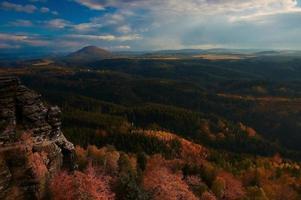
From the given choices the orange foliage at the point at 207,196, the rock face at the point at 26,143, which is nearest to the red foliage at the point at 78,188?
the rock face at the point at 26,143

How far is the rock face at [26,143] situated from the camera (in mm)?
57969

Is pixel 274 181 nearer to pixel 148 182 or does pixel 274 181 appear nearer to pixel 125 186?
pixel 148 182

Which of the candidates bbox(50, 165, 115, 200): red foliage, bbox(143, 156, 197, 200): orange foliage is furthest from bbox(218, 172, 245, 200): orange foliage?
bbox(50, 165, 115, 200): red foliage

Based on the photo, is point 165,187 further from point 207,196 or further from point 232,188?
point 232,188

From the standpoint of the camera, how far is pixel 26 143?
61438 mm

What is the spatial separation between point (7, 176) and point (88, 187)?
52.3ft

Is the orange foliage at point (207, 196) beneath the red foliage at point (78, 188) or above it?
beneath

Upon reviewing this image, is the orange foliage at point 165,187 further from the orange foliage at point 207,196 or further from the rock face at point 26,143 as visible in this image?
the rock face at point 26,143

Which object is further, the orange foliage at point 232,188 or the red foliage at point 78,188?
the orange foliage at point 232,188

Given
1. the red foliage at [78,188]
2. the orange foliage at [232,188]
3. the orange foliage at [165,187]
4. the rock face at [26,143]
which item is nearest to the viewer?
the rock face at [26,143]

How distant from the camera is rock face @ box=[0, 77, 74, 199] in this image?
5797 cm

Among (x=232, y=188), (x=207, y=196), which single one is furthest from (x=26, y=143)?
(x=232, y=188)

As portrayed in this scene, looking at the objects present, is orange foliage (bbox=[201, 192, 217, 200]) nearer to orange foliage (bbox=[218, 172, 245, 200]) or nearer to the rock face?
orange foliage (bbox=[218, 172, 245, 200])

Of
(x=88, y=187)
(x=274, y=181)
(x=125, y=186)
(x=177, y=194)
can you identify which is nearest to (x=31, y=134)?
(x=88, y=187)
